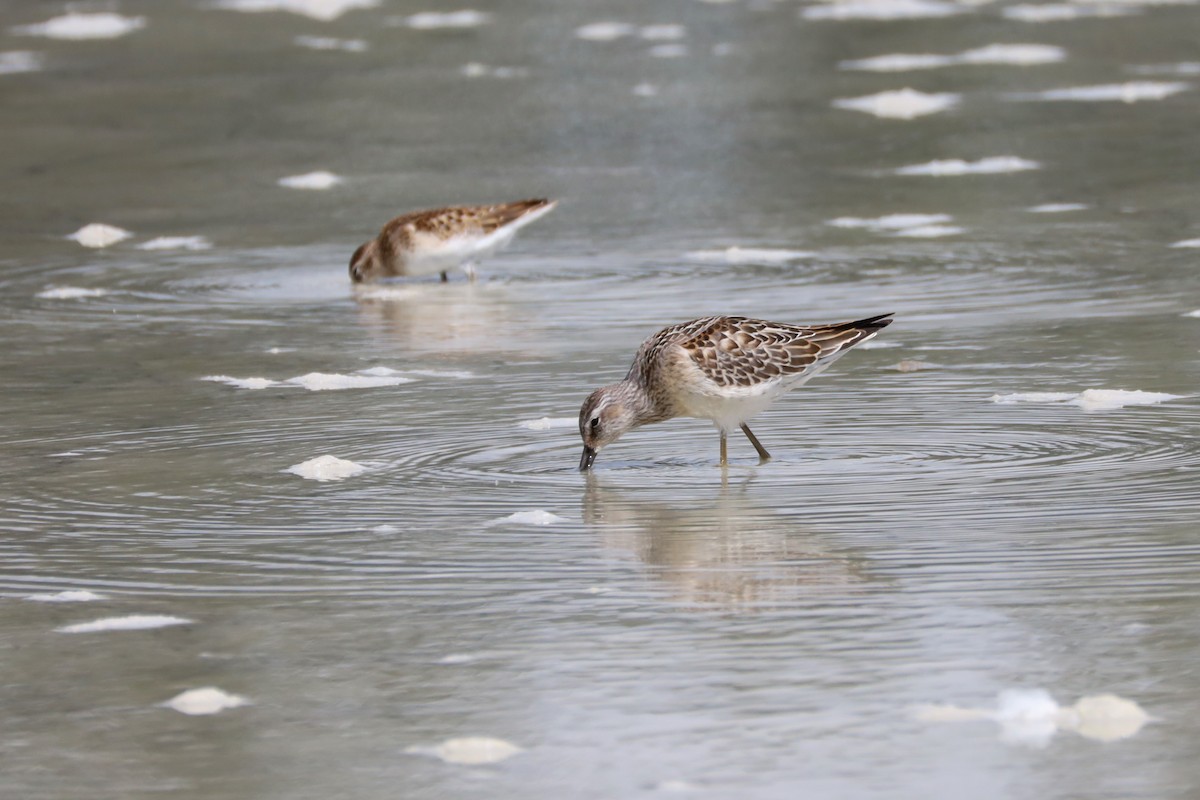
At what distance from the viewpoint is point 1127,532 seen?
715 centimetres

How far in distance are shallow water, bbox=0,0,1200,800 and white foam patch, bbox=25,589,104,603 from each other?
0.02m

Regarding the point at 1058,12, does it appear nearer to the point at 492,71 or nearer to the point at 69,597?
the point at 492,71

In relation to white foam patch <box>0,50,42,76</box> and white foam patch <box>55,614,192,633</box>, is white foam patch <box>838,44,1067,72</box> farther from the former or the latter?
white foam patch <box>55,614,192,633</box>

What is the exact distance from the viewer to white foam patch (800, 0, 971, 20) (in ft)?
80.3

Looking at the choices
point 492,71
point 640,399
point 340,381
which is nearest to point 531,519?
point 640,399

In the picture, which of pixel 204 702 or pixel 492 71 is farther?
pixel 492 71

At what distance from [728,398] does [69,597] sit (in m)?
2.77

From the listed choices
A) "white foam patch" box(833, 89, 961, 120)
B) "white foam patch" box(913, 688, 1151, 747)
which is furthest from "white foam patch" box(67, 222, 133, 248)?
"white foam patch" box(913, 688, 1151, 747)

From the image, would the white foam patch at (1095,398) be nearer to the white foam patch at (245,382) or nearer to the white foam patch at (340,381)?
the white foam patch at (340,381)

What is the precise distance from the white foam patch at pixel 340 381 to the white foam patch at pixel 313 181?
242 inches

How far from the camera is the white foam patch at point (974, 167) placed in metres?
15.9

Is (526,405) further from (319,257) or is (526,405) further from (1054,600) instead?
(319,257)

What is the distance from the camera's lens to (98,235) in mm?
14719

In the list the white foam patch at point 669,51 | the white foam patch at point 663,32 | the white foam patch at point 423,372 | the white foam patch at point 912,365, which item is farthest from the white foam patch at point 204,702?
the white foam patch at point 663,32
